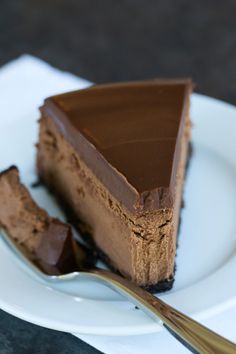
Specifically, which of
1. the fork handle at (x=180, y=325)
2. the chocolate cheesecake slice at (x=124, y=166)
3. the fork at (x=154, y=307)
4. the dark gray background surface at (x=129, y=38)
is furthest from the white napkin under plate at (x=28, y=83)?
the fork handle at (x=180, y=325)

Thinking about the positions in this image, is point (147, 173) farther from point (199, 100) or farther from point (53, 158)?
point (199, 100)

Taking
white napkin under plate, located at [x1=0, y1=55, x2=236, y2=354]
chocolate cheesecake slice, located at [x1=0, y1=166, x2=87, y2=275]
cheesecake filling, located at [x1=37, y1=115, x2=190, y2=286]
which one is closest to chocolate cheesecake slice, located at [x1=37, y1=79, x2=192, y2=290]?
cheesecake filling, located at [x1=37, y1=115, x2=190, y2=286]

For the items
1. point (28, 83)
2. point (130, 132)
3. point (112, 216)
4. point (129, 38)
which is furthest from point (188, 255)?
point (129, 38)

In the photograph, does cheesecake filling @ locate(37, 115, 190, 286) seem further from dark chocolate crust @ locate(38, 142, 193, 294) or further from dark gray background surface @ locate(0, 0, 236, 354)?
dark gray background surface @ locate(0, 0, 236, 354)

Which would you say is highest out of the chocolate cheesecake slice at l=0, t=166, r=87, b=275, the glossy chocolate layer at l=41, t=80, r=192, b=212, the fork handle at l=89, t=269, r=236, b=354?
the glossy chocolate layer at l=41, t=80, r=192, b=212

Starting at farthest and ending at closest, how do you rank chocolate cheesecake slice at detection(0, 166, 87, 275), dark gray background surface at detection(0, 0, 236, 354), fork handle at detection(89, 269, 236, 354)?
1. dark gray background surface at detection(0, 0, 236, 354)
2. chocolate cheesecake slice at detection(0, 166, 87, 275)
3. fork handle at detection(89, 269, 236, 354)

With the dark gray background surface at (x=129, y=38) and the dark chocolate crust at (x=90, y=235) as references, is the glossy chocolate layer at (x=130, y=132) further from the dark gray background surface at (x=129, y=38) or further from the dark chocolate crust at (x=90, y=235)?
the dark gray background surface at (x=129, y=38)

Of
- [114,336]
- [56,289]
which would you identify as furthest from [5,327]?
[114,336]
